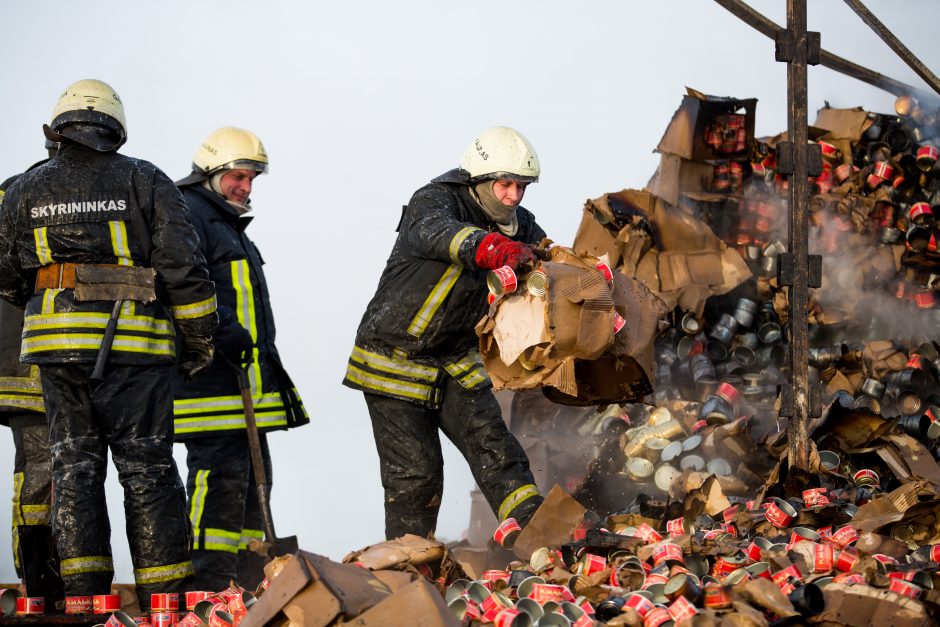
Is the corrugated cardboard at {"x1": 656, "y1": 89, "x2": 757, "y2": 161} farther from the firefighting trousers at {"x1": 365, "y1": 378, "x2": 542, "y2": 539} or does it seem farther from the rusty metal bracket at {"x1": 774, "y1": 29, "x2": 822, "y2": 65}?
the firefighting trousers at {"x1": 365, "y1": 378, "x2": 542, "y2": 539}

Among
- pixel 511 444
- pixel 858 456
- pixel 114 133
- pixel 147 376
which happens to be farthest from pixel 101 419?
pixel 858 456

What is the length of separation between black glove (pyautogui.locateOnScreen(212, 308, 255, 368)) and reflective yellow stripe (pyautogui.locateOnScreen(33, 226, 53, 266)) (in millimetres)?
1160

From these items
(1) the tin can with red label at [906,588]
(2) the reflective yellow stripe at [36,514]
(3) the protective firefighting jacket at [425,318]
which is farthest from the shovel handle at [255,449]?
(1) the tin can with red label at [906,588]

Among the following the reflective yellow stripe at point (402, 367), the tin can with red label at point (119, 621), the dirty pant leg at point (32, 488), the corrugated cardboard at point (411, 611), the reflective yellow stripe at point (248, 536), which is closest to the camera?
the corrugated cardboard at point (411, 611)

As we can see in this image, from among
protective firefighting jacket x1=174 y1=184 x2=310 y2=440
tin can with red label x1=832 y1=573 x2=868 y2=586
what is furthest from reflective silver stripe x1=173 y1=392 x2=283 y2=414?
tin can with red label x1=832 y1=573 x2=868 y2=586

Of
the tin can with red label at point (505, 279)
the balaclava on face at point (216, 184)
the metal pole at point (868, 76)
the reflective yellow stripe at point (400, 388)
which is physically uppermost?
the metal pole at point (868, 76)

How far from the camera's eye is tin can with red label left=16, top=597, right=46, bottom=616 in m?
4.66

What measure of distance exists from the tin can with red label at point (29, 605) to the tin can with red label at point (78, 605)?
135 millimetres

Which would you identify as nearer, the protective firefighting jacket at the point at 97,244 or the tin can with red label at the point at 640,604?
the tin can with red label at the point at 640,604

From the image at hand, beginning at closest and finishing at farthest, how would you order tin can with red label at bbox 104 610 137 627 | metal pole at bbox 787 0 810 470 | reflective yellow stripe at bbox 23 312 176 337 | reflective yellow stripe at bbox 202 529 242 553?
tin can with red label at bbox 104 610 137 627
reflective yellow stripe at bbox 23 312 176 337
metal pole at bbox 787 0 810 470
reflective yellow stripe at bbox 202 529 242 553

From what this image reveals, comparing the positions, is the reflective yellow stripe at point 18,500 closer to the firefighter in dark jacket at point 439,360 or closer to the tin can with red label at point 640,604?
the firefighter in dark jacket at point 439,360

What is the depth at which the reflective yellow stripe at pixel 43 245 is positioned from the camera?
4.84 metres

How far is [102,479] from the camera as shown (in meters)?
4.81

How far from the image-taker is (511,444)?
5438mm
